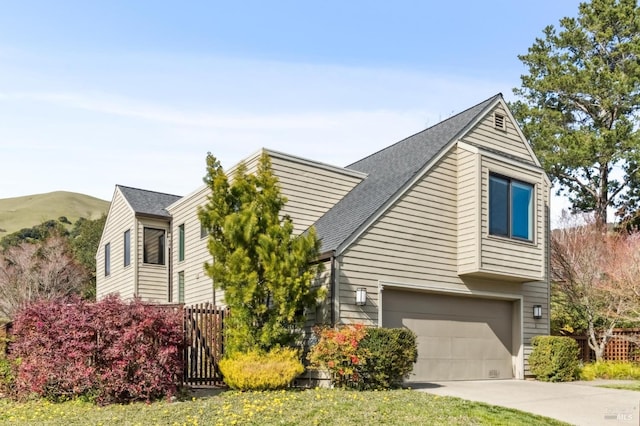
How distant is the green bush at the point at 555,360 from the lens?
595 inches

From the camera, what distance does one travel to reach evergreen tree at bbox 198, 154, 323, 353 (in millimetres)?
11992

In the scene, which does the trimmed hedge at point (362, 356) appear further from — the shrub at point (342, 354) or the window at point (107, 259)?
the window at point (107, 259)

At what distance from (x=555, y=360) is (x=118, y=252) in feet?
55.0

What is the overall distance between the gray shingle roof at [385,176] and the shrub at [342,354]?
1.97 m

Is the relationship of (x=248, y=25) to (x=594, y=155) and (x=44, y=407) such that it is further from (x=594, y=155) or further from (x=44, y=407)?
(x=594, y=155)

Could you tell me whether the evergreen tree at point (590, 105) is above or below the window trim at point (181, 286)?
above

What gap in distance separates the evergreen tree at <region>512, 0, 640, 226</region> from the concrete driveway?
16476mm

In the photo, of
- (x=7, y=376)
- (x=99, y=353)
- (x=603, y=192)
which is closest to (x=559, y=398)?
(x=99, y=353)

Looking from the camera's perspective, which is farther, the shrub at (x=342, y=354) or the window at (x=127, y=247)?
the window at (x=127, y=247)

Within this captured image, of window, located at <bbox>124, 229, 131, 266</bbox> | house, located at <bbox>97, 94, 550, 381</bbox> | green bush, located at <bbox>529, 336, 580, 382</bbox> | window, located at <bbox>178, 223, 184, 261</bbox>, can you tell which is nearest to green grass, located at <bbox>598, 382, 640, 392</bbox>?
green bush, located at <bbox>529, 336, 580, 382</bbox>

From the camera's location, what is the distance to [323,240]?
1413 centimetres

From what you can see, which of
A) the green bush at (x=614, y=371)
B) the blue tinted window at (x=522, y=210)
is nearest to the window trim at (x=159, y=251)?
the blue tinted window at (x=522, y=210)

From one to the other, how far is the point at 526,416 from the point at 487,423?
106cm

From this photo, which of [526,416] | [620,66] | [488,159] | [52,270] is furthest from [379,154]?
[52,270]
